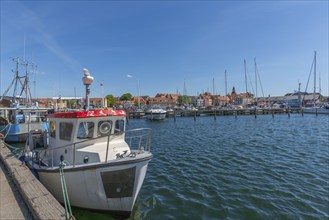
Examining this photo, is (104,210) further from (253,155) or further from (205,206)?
(253,155)

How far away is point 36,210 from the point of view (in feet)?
17.6

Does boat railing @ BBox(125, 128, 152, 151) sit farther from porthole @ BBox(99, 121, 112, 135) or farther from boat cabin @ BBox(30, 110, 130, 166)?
porthole @ BBox(99, 121, 112, 135)

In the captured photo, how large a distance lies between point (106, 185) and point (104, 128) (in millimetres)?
2153

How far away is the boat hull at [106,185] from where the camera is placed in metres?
6.79

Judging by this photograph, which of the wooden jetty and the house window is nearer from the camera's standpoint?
the wooden jetty

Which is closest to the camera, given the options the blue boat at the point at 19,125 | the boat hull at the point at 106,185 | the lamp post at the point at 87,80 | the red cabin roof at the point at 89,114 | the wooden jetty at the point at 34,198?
the wooden jetty at the point at 34,198

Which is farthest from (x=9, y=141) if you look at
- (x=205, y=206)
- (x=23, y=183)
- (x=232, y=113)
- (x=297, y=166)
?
(x=232, y=113)

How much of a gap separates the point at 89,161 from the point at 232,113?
6902 centimetres

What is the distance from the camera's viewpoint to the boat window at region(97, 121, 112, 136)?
26.5ft

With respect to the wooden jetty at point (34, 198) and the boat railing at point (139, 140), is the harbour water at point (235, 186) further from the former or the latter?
the boat railing at point (139, 140)

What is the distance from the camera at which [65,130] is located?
26.8 ft

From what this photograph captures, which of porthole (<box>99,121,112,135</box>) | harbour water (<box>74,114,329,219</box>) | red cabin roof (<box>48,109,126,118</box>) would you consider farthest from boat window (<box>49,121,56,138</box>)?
harbour water (<box>74,114,329,219</box>)

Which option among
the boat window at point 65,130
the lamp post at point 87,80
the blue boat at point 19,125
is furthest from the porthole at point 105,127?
the blue boat at point 19,125

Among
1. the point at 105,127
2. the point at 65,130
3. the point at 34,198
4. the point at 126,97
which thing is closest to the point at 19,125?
the point at 65,130
